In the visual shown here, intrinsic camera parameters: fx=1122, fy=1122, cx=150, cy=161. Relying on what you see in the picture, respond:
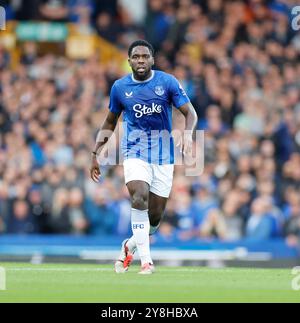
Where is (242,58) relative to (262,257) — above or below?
above

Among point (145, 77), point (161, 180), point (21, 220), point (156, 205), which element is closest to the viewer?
point (145, 77)

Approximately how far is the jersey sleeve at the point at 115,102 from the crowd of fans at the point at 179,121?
5.92m

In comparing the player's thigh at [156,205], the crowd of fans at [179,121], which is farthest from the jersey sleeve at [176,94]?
the crowd of fans at [179,121]

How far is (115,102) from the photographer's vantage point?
12906mm

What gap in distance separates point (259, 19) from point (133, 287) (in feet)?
46.2

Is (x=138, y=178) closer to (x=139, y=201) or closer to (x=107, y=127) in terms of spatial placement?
(x=139, y=201)

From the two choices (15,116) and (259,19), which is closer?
(15,116)

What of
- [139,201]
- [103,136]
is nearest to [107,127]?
[103,136]

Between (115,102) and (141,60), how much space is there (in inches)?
26.9

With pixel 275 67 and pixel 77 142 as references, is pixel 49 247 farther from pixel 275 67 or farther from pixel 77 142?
pixel 275 67

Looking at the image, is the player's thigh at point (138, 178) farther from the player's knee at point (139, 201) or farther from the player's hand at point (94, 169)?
the player's hand at point (94, 169)

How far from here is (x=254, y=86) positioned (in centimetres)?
2217

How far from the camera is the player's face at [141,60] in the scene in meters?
12.4
